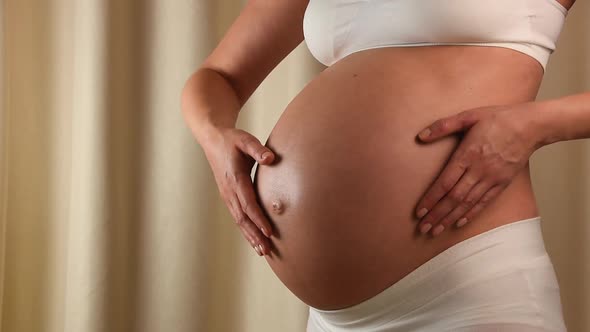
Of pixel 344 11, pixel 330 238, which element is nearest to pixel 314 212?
pixel 330 238

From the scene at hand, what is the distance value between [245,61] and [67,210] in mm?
658

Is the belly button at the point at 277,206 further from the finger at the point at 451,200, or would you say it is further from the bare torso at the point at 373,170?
A: the finger at the point at 451,200

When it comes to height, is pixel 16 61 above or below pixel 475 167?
above

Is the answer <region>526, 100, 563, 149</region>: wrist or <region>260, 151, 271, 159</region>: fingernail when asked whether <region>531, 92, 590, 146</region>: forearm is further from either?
<region>260, 151, 271, 159</region>: fingernail

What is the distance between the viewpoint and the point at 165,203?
146cm

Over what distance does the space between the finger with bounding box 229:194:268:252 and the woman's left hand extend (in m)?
0.21

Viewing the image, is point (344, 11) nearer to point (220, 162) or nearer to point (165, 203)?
point (220, 162)

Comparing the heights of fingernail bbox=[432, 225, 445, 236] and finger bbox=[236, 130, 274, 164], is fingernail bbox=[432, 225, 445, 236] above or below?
below

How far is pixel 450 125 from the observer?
74cm

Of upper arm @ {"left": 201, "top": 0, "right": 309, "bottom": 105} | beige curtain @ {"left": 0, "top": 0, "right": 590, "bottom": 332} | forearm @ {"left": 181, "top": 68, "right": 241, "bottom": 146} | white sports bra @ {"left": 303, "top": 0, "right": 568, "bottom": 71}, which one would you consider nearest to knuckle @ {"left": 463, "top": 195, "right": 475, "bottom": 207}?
white sports bra @ {"left": 303, "top": 0, "right": 568, "bottom": 71}

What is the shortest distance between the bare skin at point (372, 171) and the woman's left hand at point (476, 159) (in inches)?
0.9

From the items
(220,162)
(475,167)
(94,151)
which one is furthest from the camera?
(94,151)

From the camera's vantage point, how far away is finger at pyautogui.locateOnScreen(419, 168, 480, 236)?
736mm

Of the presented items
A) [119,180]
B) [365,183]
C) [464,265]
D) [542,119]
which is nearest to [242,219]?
[365,183]
